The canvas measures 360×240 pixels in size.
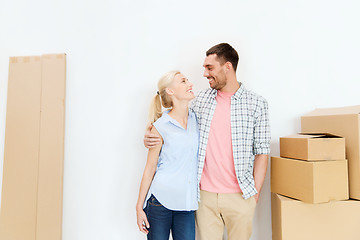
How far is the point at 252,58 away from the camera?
1.59 m

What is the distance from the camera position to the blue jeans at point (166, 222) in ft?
3.98

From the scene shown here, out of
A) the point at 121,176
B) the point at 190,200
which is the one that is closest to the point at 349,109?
the point at 190,200

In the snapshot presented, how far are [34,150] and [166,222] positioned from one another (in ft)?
3.48

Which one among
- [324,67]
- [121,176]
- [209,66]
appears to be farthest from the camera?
[121,176]

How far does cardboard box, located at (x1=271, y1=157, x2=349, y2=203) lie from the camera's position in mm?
1064

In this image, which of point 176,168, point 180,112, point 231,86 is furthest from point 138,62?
point 176,168

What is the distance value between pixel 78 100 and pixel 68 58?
1.02 ft

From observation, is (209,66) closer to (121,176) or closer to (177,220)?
(177,220)

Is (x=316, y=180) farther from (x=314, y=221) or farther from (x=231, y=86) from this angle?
(x=231, y=86)

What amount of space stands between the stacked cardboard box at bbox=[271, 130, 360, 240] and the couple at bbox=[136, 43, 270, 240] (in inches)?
6.4

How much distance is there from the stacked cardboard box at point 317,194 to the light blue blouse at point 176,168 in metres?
0.45

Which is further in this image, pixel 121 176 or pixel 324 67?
pixel 121 176

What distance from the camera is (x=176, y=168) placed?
49.1 inches

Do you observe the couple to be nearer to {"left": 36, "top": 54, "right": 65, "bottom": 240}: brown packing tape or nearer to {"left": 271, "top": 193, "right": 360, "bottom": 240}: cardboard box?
{"left": 271, "top": 193, "right": 360, "bottom": 240}: cardboard box
